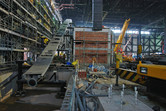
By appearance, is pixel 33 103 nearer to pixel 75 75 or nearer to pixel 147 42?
pixel 75 75

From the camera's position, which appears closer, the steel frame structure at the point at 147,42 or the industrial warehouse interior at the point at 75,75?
the industrial warehouse interior at the point at 75,75

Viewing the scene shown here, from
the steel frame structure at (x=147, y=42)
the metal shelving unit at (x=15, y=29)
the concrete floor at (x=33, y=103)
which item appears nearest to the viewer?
the concrete floor at (x=33, y=103)

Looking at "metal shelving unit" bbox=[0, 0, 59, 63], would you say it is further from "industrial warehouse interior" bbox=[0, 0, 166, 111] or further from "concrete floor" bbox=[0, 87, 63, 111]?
"concrete floor" bbox=[0, 87, 63, 111]

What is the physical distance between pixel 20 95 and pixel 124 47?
107ft

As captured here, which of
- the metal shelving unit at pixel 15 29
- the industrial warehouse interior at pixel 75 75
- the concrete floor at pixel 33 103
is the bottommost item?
the concrete floor at pixel 33 103

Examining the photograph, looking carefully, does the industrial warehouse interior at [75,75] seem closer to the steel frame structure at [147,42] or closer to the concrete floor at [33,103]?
the concrete floor at [33,103]

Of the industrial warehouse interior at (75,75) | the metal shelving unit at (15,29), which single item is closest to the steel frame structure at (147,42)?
the industrial warehouse interior at (75,75)

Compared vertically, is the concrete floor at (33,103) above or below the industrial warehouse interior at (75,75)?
below

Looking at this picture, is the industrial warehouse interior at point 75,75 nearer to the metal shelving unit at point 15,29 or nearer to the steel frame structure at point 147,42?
the metal shelving unit at point 15,29

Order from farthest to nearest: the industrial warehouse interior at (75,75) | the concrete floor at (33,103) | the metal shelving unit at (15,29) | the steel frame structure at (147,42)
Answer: the steel frame structure at (147,42) < the metal shelving unit at (15,29) < the concrete floor at (33,103) < the industrial warehouse interior at (75,75)

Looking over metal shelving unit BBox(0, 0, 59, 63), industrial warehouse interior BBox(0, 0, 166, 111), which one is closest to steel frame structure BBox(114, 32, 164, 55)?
industrial warehouse interior BBox(0, 0, 166, 111)

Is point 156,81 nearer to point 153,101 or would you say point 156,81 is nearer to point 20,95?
point 153,101

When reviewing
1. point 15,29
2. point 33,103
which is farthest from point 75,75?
point 15,29

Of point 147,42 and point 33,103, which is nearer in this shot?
point 33,103
